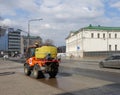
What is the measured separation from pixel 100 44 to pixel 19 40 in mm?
71045

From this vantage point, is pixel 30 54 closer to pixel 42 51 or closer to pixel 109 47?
pixel 42 51

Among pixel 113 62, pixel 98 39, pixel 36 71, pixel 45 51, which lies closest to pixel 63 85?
pixel 45 51

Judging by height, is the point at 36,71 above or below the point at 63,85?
above

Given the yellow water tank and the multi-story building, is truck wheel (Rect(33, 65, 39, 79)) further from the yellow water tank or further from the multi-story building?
the multi-story building

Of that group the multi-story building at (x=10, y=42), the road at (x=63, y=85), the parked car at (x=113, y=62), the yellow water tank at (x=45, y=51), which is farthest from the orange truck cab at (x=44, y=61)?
the multi-story building at (x=10, y=42)

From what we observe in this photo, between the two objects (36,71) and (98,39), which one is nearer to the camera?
(36,71)

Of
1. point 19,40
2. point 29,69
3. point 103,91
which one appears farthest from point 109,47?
point 103,91

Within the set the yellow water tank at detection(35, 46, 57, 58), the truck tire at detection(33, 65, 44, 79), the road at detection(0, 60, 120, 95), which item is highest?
the yellow water tank at detection(35, 46, 57, 58)

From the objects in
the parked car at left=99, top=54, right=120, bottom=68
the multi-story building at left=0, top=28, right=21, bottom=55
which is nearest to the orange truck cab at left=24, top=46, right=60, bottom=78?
the parked car at left=99, top=54, right=120, bottom=68

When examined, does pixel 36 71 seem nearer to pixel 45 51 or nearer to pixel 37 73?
pixel 37 73

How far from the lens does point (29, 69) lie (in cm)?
2541

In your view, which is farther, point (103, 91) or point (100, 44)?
point (100, 44)

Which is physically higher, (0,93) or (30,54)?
(30,54)

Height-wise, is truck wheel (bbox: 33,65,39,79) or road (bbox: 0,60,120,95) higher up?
truck wheel (bbox: 33,65,39,79)
